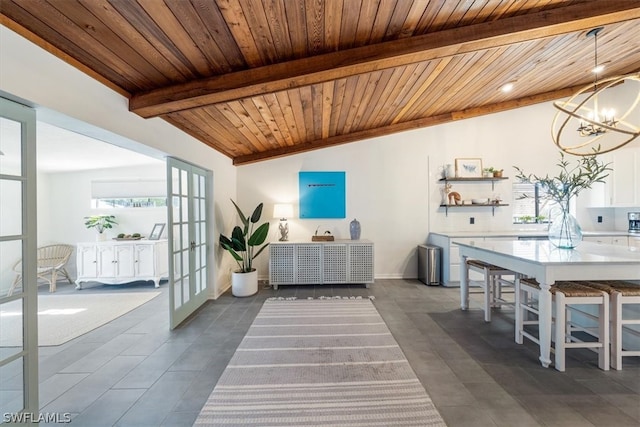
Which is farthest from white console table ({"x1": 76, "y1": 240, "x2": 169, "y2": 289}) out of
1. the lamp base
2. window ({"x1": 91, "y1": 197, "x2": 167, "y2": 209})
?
the lamp base

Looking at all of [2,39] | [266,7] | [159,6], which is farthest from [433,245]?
[2,39]

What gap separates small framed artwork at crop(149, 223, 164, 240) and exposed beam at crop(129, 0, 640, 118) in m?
3.67

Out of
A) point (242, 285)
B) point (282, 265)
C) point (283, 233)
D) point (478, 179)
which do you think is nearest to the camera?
point (242, 285)

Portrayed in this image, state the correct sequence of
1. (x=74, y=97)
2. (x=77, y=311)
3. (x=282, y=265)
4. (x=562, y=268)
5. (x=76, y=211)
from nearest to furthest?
(x=74, y=97) → (x=562, y=268) → (x=77, y=311) → (x=282, y=265) → (x=76, y=211)

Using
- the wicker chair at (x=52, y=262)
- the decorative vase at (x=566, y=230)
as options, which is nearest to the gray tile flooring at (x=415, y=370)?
the decorative vase at (x=566, y=230)

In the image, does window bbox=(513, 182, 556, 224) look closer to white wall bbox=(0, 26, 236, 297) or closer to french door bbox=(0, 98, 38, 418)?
white wall bbox=(0, 26, 236, 297)

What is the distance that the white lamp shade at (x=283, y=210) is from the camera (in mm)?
4918

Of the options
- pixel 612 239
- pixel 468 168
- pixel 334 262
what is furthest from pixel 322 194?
pixel 612 239

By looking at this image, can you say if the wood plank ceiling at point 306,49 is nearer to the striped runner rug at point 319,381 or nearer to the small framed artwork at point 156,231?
the striped runner rug at point 319,381

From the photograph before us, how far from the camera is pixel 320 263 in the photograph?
4.74 metres

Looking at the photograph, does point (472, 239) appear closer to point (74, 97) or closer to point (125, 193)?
point (74, 97)

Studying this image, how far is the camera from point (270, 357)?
2.48 metres

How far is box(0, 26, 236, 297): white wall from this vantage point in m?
1.46

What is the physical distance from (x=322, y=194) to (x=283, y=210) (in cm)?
83
